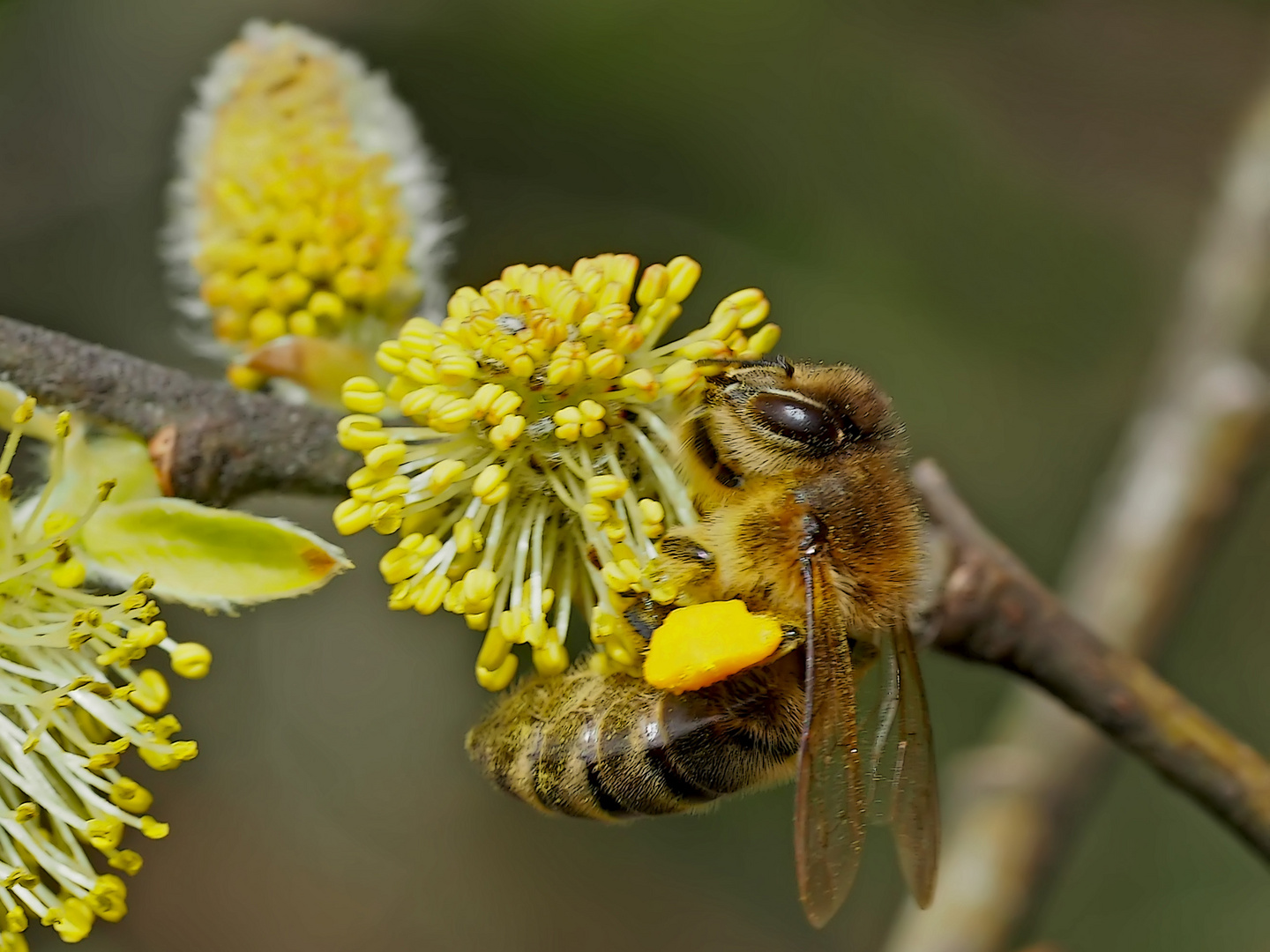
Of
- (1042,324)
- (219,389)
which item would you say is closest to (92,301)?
(219,389)

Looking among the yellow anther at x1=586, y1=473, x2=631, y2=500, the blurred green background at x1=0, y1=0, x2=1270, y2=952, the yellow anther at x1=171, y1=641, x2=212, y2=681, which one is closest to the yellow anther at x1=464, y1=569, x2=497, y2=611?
the yellow anther at x1=586, y1=473, x2=631, y2=500

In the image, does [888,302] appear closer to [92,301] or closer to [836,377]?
[92,301]

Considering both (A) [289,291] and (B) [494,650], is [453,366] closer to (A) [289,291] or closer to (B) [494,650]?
(B) [494,650]

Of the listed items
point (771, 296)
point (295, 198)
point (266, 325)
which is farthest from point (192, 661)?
point (771, 296)

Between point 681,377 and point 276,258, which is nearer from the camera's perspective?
point 681,377

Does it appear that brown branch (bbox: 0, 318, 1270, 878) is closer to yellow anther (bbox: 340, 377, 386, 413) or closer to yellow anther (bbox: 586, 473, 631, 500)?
yellow anther (bbox: 340, 377, 386, 413)

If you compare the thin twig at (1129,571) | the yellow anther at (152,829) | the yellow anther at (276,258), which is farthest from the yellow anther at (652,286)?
the thin twig at (1129,571)
